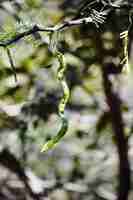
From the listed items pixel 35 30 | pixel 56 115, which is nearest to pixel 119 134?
pixel 56 115

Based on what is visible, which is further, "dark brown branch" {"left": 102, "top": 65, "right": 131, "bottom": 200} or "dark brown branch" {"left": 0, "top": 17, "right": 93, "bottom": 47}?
"dark brown branch" {"left": 102, "top": 65, "right": 131, "bottom": 200}

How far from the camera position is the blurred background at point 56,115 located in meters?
1.54

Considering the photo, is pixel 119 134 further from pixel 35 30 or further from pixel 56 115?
pixel 35 30

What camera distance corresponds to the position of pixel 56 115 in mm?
1756

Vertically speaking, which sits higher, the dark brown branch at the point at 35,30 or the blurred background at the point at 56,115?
the dark brown branch at the point at 35,30

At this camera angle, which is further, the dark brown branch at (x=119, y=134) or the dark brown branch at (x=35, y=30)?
the dark brown branch at (x=119, y=134)

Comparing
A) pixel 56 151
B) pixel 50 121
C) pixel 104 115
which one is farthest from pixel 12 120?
pixel 56 151

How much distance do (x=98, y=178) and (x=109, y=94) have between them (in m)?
0.45

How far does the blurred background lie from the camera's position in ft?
5.06

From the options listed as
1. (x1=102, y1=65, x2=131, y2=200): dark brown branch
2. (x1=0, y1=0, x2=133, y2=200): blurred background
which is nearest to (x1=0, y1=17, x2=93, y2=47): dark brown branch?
(x1=0, y1=0, x2=133, y2=200): blurred background

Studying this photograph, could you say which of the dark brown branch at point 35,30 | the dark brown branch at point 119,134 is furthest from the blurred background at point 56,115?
the dark brown branch at point 35,30

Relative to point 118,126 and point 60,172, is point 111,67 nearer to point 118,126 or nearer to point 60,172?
point 118,126

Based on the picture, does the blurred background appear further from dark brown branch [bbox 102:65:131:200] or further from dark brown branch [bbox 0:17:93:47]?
dark brown branch [bbox 0:17:93:47]

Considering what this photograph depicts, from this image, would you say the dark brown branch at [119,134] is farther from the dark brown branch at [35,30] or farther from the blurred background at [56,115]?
the dark brown branch at [35,30]
